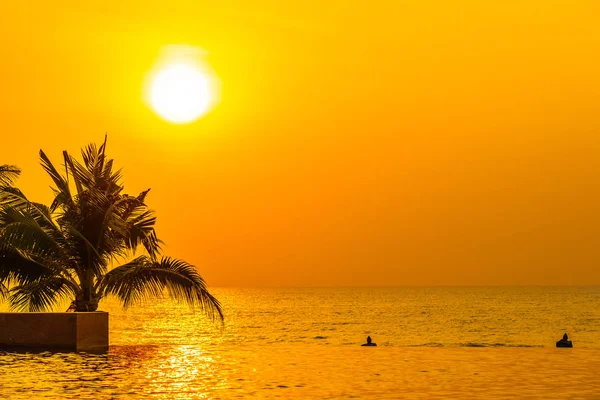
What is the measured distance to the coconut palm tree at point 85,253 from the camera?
2319 cm

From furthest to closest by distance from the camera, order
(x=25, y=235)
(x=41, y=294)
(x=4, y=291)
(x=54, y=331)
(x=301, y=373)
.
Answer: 1. (x=4, y=291)
2. (x=41, y=294)
3. (x=54, y=331)
4. (x=25, y=235)
5. (x=301, y=373)

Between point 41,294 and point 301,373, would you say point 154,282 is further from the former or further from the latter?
point 301,373

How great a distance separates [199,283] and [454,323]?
222ft

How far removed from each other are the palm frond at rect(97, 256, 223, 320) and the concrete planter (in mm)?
874

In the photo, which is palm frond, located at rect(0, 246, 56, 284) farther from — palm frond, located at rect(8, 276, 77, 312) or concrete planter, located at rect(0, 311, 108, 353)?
concrete planter, located at rect(0, 311, 108, 353)

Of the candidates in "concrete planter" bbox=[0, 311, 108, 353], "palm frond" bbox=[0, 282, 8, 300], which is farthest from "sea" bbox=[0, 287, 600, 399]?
"palm frond" bbox=[0, 282, 8, 300]

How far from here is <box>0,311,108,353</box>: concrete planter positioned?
22906 mm

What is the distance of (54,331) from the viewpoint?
23.0 meters

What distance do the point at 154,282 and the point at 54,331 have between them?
2925 millimetres

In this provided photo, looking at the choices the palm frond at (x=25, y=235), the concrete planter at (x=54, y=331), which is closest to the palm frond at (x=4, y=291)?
the concrete planter at (x=54, y=331)

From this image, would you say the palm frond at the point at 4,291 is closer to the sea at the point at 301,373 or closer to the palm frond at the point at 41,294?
the palm frond at the point at 41,294

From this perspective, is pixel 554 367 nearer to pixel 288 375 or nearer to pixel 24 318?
pixel 288 375

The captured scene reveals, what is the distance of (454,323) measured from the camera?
87938mm

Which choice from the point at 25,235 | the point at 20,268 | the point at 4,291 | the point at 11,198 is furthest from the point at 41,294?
the point at 11,198
